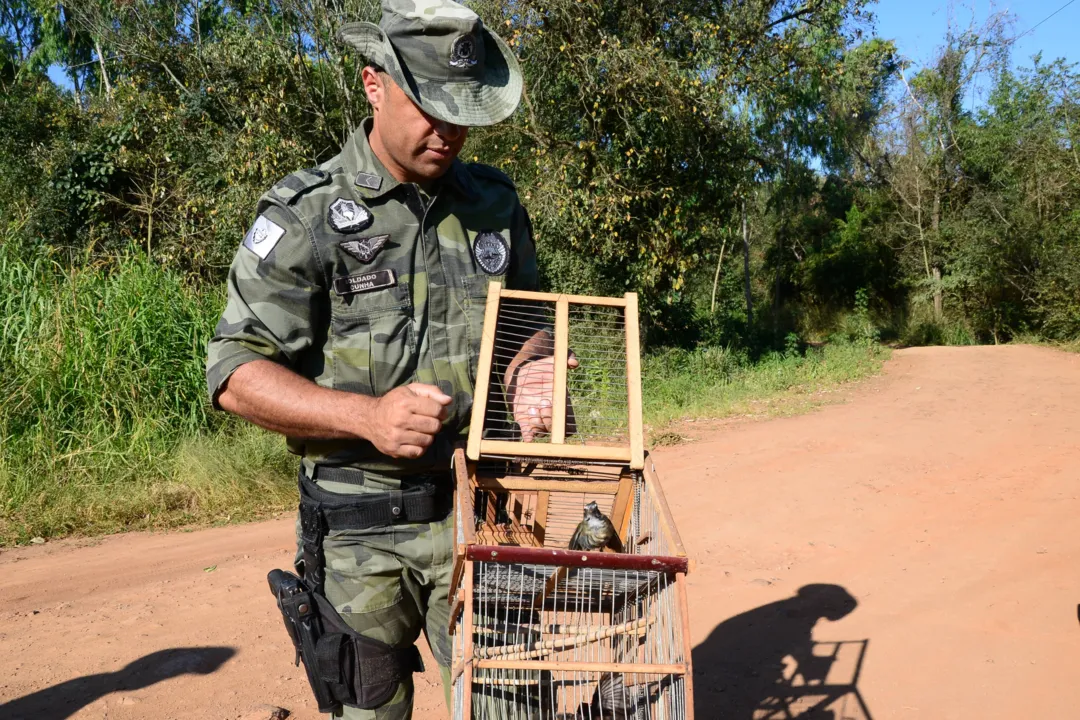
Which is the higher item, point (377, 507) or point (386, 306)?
point (386, 306)

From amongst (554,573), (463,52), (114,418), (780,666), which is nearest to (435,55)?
(463,52)

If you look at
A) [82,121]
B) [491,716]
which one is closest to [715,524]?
[491,716]

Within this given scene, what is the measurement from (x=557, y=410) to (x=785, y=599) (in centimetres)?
292

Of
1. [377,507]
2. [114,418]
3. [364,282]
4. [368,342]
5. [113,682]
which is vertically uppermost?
[364,282]

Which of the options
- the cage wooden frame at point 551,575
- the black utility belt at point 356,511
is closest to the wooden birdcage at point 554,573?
the cage wooden frame at point 551,575

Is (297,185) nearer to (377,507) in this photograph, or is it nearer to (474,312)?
(474,312)

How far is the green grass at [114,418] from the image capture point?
5887 millimetres

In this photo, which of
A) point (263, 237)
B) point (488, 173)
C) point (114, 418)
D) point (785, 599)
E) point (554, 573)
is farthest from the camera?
point (114, 418)

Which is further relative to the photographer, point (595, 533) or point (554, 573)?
point (595, 533)

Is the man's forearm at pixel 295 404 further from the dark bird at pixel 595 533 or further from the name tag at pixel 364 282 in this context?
the dark bird at pixel 595 533

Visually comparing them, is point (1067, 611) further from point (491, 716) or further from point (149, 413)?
point (149, 413)

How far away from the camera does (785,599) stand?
450 centimetres

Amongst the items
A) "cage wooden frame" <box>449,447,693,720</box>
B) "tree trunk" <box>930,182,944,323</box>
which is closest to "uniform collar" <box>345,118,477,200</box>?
"cage wooden frame" <box>449,447,693,720</box>

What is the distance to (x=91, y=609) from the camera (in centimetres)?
453
